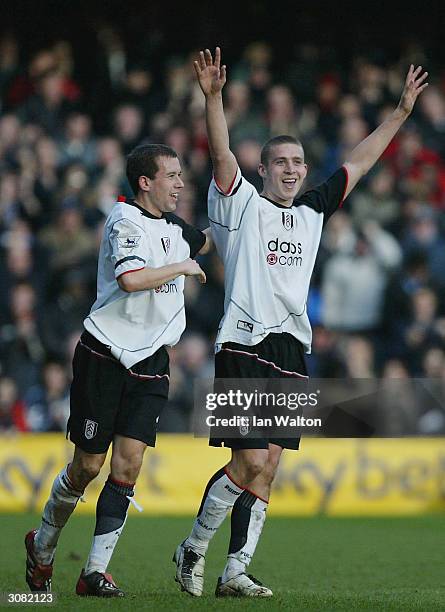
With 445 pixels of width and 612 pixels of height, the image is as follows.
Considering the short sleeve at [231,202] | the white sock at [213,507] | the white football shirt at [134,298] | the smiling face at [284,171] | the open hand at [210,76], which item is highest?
the open hand at [210,76]

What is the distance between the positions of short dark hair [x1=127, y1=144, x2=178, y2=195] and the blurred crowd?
6695 millimetres

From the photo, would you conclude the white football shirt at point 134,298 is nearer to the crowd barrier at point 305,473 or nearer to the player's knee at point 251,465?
the player's knee at point 251,465

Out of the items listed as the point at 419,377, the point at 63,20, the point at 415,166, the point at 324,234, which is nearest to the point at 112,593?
the point at 419,377

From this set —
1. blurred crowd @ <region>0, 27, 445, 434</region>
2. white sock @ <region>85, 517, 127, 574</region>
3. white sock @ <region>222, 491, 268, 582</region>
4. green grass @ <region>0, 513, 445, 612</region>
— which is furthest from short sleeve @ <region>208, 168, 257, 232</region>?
blurred crowd @ <region>0, 27, 445, 434</region>

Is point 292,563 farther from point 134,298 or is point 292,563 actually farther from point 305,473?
point 305,473

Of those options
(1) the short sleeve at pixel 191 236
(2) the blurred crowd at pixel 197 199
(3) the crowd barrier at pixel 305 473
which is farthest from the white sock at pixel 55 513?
(2) the blurred crowd at pixel 197 199

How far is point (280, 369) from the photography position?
6.98m

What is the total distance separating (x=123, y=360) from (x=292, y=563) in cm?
281

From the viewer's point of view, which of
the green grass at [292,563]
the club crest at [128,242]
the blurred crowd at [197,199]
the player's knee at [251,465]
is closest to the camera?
the green grass at [292,563]

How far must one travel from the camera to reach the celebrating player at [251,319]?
6883 mm

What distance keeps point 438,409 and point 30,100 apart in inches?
272

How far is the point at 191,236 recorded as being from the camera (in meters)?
7.13

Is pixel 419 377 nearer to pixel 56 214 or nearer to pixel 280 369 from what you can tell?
pixel 56 214

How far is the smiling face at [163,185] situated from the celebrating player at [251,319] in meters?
0.22
